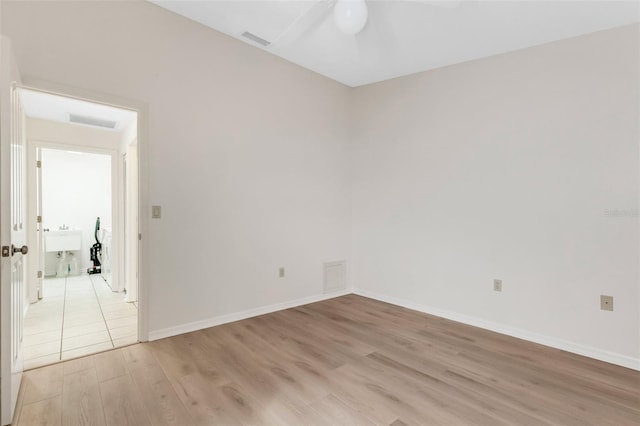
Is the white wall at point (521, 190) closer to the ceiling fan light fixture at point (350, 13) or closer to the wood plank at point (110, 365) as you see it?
the ceiling fan light fixture at point (350, 13)

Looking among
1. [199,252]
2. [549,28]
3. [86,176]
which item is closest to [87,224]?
[86,176]

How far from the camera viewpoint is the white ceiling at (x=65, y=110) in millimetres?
3301

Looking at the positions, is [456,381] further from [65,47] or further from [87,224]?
[87,224]

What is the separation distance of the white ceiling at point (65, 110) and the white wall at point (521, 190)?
3.16 meters

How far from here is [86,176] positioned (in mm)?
6145

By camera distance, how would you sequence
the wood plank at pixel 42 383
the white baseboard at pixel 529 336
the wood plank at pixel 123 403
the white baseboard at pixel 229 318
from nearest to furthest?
the wood plank at pixel 123 403 < the wood plank at pixel 42 383 < the white baseboard at pixel 529 336 < the white baseboard at pixel 229 318

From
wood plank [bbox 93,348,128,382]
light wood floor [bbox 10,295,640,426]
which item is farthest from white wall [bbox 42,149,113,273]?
light wood floor [bbox 10,295,640,426]

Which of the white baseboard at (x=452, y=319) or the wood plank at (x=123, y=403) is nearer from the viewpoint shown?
the wood plank at (x=123, y=403)

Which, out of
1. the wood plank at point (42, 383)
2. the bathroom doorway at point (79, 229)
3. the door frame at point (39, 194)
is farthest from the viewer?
the door frame at point (39, 194)

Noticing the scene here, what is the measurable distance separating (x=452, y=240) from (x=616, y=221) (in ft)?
4.35

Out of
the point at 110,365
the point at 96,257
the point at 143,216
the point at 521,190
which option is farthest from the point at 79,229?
the point at 521,190

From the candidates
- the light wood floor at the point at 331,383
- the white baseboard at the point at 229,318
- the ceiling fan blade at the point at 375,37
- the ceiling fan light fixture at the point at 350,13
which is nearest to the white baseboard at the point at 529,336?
the light wood floor at the point at 331,383

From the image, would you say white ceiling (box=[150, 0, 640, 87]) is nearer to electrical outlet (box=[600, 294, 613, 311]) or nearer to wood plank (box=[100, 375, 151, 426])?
electrical outlet (box=[600, 294, 613, 311])

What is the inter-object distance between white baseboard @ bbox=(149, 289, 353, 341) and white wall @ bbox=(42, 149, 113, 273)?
13.2ft
